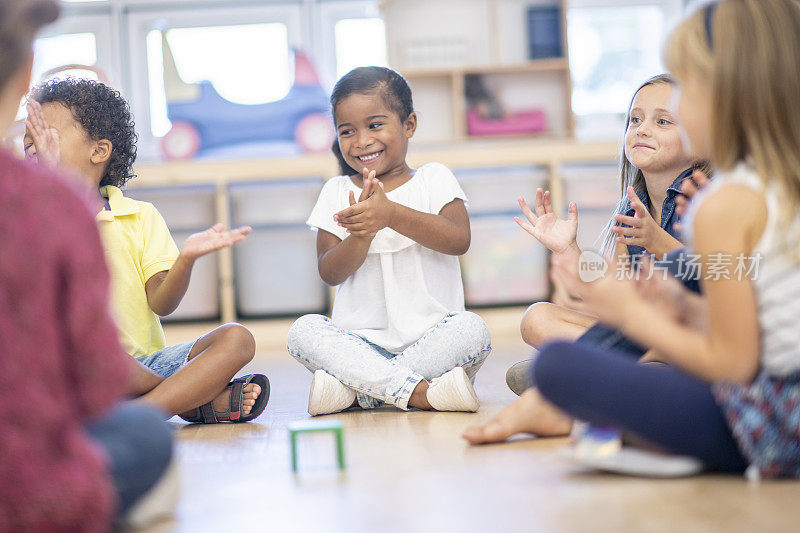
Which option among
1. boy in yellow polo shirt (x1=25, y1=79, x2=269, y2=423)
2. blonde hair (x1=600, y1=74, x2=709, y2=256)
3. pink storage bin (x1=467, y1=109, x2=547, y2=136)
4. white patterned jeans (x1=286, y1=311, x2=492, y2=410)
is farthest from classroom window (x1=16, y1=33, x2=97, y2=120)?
blonde hair (x1=600, y1=74, x2=709, y2=256)

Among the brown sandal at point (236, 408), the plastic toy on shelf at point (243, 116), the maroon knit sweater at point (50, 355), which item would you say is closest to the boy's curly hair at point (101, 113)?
the brown sandal at point (236, 408)

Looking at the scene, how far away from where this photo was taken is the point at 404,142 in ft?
5.21

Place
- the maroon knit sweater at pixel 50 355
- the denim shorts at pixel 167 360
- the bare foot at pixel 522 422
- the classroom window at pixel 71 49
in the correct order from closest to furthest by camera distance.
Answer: the maroon knit sweater at pixel 50 355 < the bare foot at pixel 522 422 < the denim shorts at pixel 167 360 < the classroom window at pixel 71 49

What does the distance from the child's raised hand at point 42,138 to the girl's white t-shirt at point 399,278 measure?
0.44 m

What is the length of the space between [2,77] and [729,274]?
639 millimetres

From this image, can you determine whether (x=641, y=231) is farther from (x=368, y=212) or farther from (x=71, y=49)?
(x=71, y=49)

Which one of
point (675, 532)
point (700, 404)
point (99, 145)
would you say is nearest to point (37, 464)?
point (675, 532)

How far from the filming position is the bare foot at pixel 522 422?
1054mm

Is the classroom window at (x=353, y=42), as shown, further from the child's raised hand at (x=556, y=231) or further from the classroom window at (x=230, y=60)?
the child's raised hand at (x=556, y=231)

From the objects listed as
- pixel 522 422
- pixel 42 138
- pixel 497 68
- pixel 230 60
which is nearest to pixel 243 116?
pixel 230 60

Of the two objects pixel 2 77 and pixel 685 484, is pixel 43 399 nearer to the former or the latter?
pixel 2 77

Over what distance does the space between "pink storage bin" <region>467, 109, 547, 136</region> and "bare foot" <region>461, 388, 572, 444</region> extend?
84.7 inches

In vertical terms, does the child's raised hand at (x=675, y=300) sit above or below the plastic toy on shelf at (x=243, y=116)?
below

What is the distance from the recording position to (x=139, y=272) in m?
1.39
